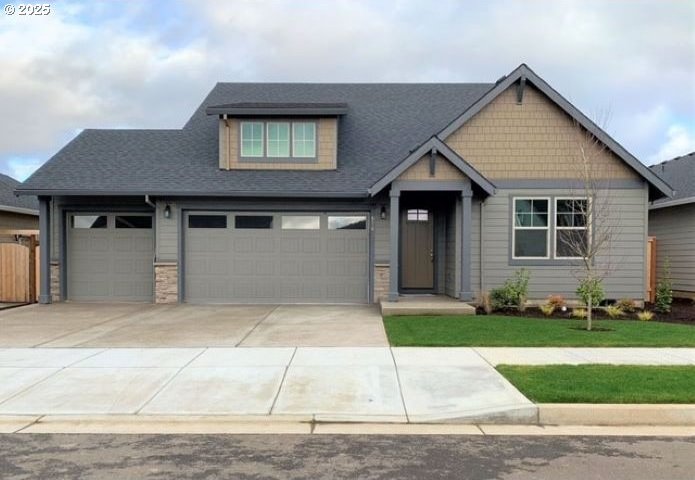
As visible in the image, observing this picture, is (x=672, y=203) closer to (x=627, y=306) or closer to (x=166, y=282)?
(x=627, y=306)

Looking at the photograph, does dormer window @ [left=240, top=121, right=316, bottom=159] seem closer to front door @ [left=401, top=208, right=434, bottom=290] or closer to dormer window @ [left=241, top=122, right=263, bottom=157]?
dormer window @ [left=241, top=122, right=263, bottom=157]

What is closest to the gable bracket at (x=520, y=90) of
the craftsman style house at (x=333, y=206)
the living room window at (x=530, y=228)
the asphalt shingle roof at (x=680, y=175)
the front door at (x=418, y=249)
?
the craftsman style house at (x=333, y=206)

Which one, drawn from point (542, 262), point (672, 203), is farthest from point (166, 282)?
point (672, 203)

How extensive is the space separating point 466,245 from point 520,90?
4.30 metres

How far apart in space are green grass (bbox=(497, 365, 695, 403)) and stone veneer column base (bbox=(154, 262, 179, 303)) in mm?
10426

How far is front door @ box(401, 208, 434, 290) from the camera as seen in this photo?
Answer: 16500 millimetres

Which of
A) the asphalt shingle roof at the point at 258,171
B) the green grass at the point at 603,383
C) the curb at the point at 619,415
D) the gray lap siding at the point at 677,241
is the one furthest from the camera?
the gray lap siding at the point at 677,241

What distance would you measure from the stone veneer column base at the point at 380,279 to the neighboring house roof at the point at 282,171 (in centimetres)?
213

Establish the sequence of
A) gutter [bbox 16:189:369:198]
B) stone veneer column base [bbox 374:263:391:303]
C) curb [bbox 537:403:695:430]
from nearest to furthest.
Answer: curb [bbox 537:403:695:430]
gutter [bbox 16:189:369:198]
stone veneer column base [bbox 374:263:391:303]

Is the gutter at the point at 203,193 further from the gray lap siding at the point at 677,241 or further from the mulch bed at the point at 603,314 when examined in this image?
the gray lap siding at the point at 677,241

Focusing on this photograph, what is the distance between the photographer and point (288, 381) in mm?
7422

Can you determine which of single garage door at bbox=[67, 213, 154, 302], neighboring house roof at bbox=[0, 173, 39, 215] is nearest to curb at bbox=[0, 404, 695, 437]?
single garage door at bbox=[67, 213, 154, 302]

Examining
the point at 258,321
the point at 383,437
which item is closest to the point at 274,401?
the point at 383,437

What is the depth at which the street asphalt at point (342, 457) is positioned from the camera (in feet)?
15.6
